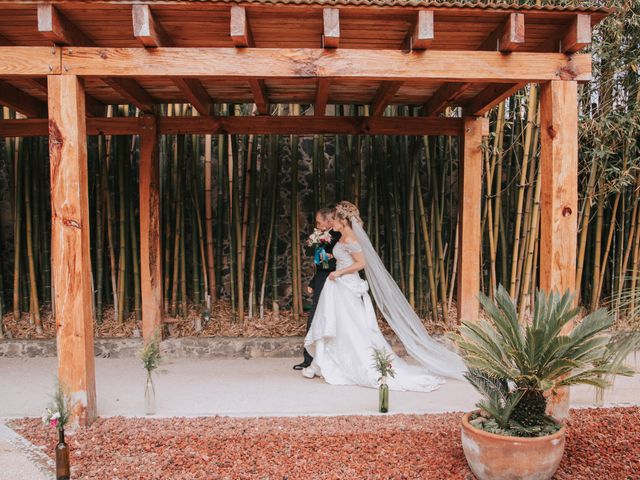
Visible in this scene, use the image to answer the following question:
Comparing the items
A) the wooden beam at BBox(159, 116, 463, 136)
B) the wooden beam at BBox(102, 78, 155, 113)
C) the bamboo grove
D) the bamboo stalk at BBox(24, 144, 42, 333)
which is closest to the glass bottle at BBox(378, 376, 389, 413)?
the bamboo grove

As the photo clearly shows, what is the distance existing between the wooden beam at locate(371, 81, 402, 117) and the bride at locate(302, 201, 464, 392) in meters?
0.81

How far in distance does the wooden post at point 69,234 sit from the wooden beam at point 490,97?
270 centimetres

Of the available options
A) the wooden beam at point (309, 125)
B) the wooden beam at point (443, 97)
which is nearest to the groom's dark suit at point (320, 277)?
the wooden beam at point (309, 125)

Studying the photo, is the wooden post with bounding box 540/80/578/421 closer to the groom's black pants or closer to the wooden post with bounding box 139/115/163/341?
the groom's black pants

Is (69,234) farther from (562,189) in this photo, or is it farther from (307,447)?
(562,189)

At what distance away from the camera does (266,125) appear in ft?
14.6

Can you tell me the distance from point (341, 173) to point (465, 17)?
2.48 metres

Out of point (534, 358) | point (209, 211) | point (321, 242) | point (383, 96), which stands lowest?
point (534, 358)

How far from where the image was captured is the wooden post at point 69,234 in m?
2.93

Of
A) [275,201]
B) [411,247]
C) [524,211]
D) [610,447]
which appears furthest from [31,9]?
[524,211]

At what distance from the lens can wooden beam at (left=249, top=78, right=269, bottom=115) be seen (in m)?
3.58

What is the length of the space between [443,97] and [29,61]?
2747 mm

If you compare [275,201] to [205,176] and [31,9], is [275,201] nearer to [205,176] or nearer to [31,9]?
[205,176]

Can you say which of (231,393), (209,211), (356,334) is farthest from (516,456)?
(209,211)
